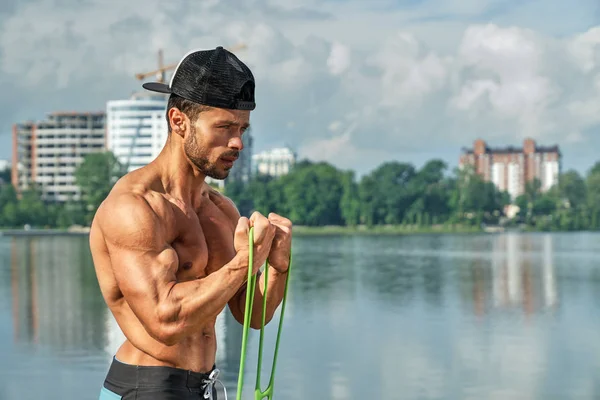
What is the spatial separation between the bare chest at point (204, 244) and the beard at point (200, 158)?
16cm

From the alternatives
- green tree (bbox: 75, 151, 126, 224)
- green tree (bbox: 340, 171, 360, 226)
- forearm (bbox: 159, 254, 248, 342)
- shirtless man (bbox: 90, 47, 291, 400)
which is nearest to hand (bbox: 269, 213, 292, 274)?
shirtless man (bbox: 90, 47, 291, 400)

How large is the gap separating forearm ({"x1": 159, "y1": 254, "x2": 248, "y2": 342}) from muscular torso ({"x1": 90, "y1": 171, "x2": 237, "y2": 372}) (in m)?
0.14

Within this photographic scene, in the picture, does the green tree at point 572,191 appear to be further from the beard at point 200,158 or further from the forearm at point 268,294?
the beard at point 200,158

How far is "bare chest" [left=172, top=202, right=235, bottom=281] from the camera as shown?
2709 mm

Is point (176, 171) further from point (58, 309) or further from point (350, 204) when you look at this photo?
point (350, 204)

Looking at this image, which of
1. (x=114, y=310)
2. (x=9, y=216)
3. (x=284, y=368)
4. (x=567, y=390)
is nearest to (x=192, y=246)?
(x=114, y=310)

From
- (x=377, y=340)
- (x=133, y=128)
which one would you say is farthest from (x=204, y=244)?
→ (x=133, y=128)

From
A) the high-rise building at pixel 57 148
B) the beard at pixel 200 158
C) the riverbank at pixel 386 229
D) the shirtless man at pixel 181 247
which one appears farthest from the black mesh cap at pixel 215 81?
the high-rise building at pixel 57 148

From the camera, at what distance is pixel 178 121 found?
263 cm

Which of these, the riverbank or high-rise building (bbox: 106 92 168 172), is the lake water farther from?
high-rise building (bbox: 106 92 168 172)

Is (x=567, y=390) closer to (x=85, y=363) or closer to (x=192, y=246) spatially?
(x=85, y=363)

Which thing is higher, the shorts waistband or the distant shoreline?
the shorts waistband

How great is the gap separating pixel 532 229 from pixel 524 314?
401ft

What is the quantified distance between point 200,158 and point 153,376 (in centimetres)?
56
